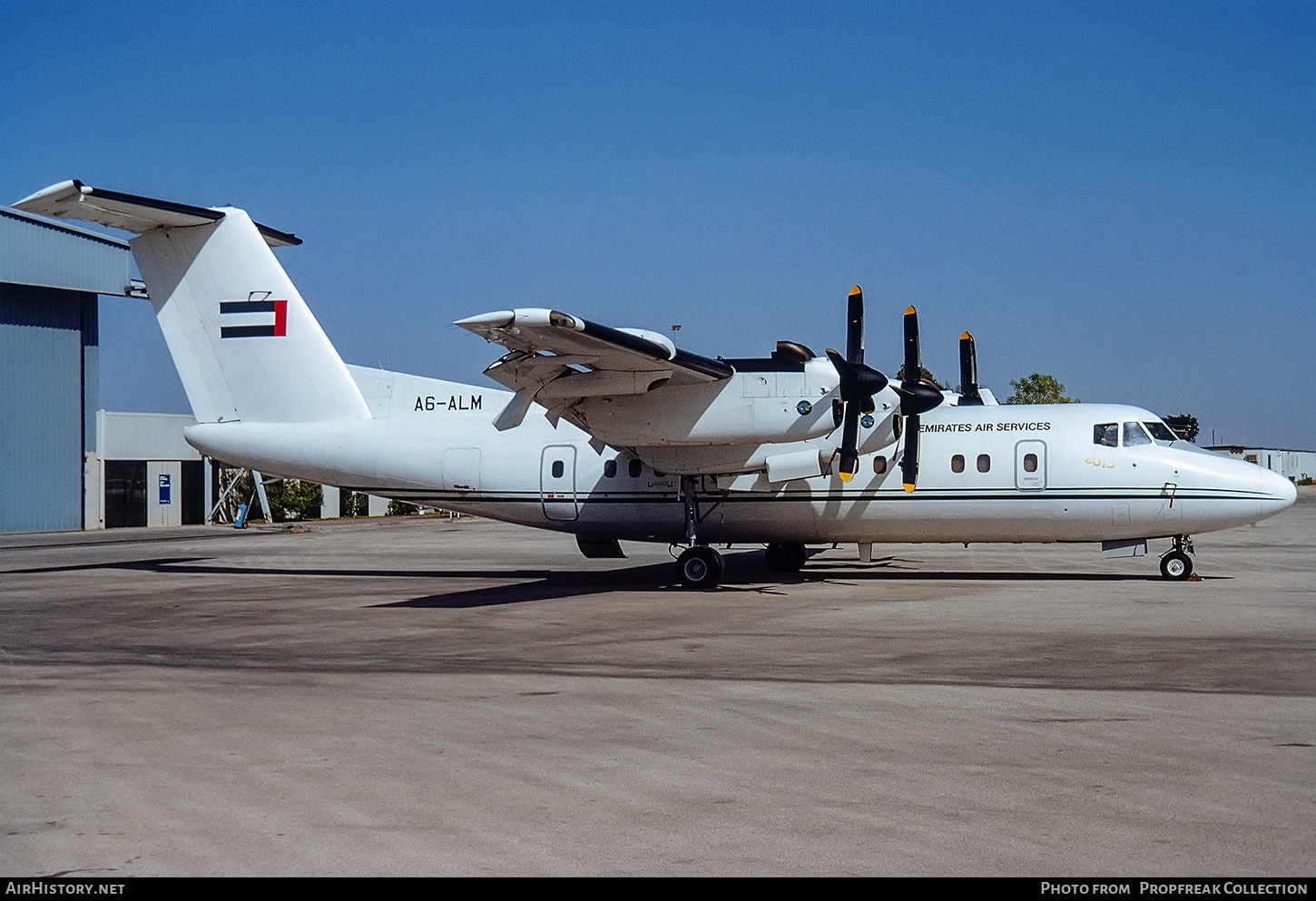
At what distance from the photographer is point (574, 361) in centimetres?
1689

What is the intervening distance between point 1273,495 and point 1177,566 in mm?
1882

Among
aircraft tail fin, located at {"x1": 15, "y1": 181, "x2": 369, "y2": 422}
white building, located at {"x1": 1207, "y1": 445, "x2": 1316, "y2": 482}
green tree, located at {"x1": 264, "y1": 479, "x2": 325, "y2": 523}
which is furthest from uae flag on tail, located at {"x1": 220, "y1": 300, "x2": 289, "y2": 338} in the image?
white building, located at {"x1": 1207, "y1": 445, "x2": 1316, "y2": 482}

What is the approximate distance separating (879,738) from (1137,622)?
7.40 m

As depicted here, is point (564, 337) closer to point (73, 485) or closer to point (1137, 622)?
point (1137, 622)

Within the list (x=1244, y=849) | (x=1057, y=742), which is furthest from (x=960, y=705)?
(x=1244, y=849)

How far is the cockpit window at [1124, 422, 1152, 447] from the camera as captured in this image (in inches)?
760

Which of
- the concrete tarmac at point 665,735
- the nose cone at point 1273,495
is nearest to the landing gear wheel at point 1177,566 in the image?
the nose cone at point 1273,495

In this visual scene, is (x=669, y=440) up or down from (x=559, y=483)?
up

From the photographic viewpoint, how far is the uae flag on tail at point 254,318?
20422 millimetres

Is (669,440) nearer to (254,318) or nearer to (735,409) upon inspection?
(735,409)

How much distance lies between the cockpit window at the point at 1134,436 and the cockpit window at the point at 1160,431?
0.17 m

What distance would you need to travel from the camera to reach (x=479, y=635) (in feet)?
44.0

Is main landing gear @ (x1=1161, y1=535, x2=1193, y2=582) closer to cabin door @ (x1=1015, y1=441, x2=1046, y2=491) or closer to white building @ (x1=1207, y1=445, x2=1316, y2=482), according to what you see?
cabin door @ (x1=1015, y1=441, x2=1046, y2=491)

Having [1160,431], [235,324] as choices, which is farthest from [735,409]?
[235,324]
